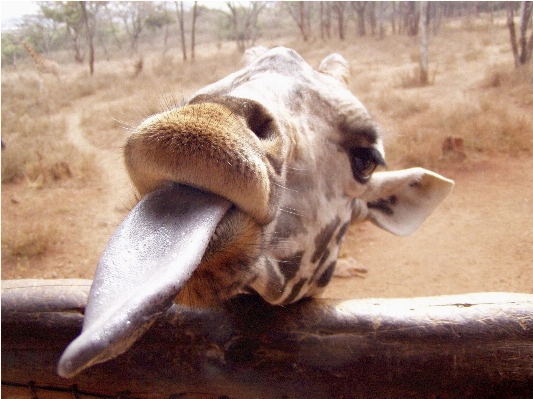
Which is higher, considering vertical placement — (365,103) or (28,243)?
→ (365,103)

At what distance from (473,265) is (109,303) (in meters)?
4.38

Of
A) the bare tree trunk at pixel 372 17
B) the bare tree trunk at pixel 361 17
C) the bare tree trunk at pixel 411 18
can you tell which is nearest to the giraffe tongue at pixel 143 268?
the bare tree trunk at pixel 411 18

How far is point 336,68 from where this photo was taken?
8.19ft

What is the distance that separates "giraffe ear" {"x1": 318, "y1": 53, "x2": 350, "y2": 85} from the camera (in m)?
2.40

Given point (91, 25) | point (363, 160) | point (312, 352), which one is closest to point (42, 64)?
point (91, 25)

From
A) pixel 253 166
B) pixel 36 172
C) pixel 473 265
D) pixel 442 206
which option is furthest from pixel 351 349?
pixel 36 172

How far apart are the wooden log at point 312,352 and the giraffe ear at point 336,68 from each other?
142 cm

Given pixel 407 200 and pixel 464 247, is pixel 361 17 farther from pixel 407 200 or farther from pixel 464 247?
pixel 407 200

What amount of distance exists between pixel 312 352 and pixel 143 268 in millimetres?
724

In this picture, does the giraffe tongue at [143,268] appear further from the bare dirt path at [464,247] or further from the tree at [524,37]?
the tree at [524,37]

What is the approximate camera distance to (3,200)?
761cm

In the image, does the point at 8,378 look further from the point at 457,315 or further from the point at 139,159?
the point at 457,315

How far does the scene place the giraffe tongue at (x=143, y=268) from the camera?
657mm

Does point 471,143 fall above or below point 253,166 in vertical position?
below
